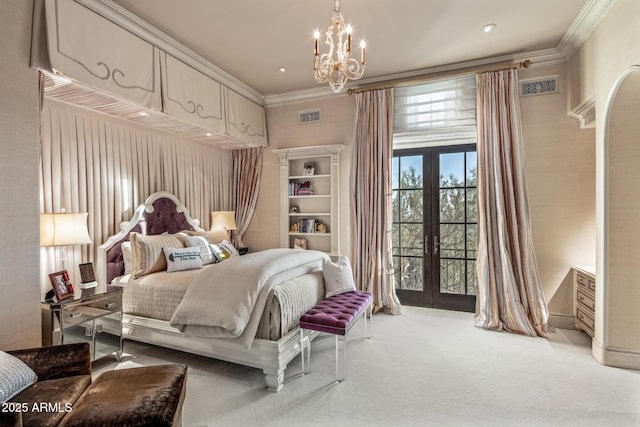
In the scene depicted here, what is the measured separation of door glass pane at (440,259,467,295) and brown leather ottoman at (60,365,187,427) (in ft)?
11.9

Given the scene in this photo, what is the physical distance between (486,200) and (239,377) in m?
3.27

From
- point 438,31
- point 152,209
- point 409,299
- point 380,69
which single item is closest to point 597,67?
point 438,31

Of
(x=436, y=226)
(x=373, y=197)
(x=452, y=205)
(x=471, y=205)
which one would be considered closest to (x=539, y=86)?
(x=471, y=205)

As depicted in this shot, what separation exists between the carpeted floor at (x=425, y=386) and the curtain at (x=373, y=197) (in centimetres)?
100

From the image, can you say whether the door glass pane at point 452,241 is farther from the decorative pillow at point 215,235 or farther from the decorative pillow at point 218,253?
the decorative pillow at point 215,235

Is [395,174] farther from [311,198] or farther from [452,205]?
[311,198]

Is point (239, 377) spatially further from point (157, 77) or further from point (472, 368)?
point (157, 77)

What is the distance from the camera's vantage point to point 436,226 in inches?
173

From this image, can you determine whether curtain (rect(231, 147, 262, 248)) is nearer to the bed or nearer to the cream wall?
the bed

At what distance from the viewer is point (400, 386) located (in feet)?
7.87


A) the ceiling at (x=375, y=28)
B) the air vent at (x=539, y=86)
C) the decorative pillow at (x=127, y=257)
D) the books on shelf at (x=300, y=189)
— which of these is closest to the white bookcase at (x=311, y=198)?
the books on shelf at (x=300, y=189)

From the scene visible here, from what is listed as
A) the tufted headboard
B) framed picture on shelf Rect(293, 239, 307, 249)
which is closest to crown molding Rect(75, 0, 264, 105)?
the tufted headboard

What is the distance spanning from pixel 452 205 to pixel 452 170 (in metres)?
0.49

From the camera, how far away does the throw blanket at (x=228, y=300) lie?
2395 mm
